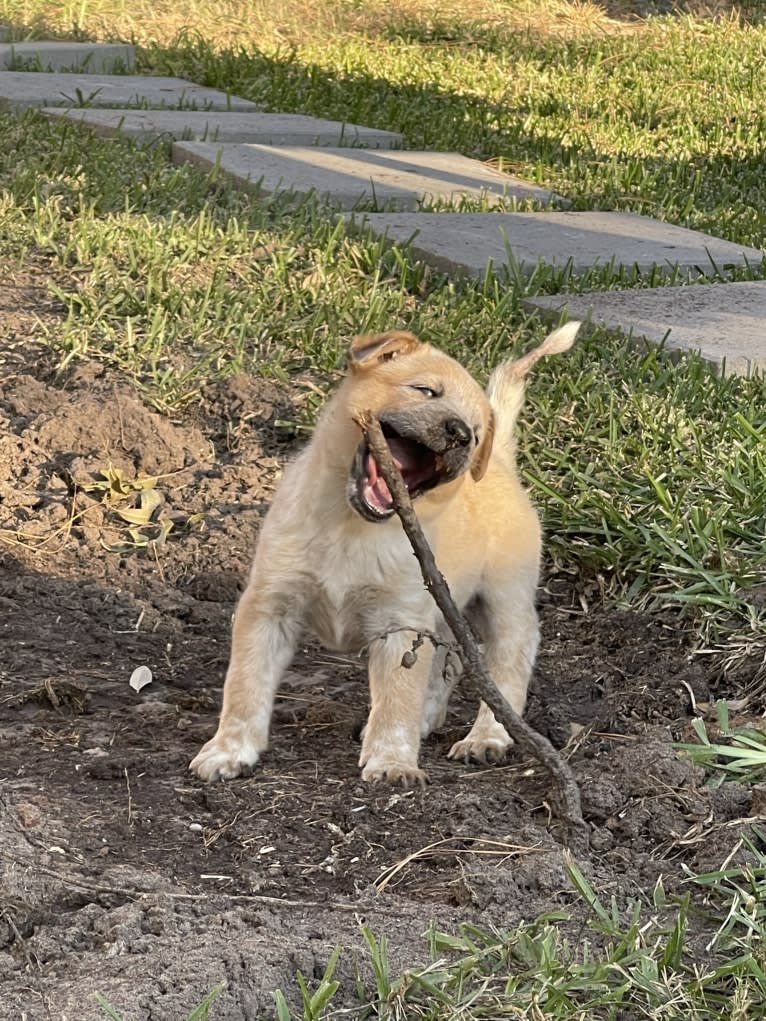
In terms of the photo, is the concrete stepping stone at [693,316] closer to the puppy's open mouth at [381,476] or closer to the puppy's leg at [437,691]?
the puppy's leg at [437,691]

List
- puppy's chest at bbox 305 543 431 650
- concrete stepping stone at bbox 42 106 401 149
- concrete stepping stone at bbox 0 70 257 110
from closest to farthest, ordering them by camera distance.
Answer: puppy's chest at bbox 305 543 431 650 < concrete stepping stone at bbox 42 106 401 149 < concrete stepping stone at bbox 0 70 257 110

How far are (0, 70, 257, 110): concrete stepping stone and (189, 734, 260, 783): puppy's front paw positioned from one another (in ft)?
17.7

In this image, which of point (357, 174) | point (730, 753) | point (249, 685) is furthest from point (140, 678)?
point (357, 174)

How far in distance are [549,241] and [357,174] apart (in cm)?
128

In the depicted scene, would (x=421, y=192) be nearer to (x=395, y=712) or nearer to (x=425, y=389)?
(x=425, y=389)

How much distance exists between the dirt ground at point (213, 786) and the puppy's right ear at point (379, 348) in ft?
2.85

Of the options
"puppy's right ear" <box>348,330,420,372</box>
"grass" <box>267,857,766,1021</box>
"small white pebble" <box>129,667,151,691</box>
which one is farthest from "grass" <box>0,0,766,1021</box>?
"small white pebble" <box>129,667,151,691</box>

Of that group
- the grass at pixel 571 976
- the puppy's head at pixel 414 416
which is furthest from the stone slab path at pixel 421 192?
the grass at pixel 571 976

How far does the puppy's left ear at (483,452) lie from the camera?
3.38 metres

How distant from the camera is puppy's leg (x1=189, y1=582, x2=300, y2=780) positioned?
127 inches

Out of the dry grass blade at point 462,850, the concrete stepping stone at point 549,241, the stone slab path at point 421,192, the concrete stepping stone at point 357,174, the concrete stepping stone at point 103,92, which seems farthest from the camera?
the concrete stepping stone at point 103,92

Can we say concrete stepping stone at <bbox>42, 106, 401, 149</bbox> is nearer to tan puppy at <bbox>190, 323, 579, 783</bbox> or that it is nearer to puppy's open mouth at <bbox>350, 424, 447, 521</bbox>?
tan puppy at <bbox>190, 323, 579, 783</bbox>

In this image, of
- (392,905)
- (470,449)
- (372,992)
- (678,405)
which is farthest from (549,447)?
(372,992)

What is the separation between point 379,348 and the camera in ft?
10.8
